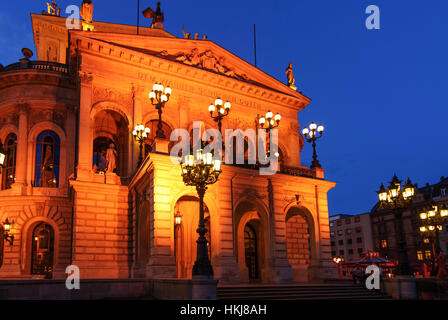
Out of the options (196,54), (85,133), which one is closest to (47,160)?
(85,133)

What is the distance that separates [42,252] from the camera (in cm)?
2922

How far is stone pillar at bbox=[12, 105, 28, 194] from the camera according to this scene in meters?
30.0

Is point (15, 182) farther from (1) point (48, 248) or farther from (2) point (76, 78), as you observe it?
→ (2) point (76, 78)

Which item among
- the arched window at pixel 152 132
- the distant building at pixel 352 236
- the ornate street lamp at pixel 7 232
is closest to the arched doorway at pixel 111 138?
the arched window at pixel 152 132

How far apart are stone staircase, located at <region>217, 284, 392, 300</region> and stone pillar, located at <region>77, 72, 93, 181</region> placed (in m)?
12.5

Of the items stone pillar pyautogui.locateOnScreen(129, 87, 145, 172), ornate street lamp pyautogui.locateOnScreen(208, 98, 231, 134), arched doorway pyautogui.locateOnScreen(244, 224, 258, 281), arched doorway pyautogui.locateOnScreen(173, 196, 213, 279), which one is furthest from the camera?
arched doorway pyautogui.locateOnScreen(244, 224, 258, 281)

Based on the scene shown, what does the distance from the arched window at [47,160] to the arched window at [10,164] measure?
186 centimetres

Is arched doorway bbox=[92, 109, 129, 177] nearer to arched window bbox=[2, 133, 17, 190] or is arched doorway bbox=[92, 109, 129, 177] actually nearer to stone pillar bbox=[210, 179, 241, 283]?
arched window bbox=[2, 133, 17, 190]

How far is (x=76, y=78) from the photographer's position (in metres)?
31.1

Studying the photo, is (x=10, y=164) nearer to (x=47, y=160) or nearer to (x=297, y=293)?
(x=47, y=160)

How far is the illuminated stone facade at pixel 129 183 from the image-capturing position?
25.3 metres

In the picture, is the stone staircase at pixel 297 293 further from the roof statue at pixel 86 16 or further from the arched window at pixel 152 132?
the roof statue at pixel 86 16

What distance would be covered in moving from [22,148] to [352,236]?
3365 inches

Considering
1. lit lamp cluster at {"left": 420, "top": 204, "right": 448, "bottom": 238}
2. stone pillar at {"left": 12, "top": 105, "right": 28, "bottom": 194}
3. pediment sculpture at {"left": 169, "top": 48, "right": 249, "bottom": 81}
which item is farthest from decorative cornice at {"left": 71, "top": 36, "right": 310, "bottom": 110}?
lit lamp cluster at {"left": 420, "top": 204, "right": 448, "bottom": 238}
